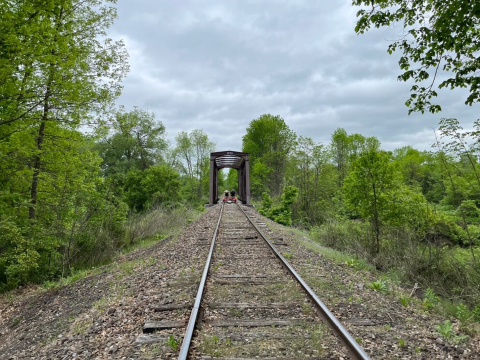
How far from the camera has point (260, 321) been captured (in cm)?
387

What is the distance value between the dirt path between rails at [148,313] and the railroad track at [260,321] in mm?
241

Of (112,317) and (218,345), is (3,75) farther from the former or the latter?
(218,345)

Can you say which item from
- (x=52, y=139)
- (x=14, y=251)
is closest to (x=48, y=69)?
(x=52, y=139)

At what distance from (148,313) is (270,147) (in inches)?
1394

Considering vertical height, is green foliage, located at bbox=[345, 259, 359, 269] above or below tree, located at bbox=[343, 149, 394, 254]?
below

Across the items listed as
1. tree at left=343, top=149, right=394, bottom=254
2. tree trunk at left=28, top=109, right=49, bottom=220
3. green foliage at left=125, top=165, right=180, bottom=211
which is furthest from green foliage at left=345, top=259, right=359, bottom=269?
green foliage at left=125, top=165, right=180, bottom=211

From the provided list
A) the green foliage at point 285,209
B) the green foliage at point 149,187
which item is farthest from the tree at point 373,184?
the green foliage at point 149,187

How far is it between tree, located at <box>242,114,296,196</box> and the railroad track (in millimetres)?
27597

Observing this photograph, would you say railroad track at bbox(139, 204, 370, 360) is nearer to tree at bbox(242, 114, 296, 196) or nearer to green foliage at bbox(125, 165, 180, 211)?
green foliage at bbox(125, 165, 180, 211)

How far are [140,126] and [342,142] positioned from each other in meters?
24.3

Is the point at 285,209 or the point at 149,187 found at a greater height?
the point at 149,187

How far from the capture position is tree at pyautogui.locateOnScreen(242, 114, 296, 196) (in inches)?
1374

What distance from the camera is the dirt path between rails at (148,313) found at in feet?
11.1

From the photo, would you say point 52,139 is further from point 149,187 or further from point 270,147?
point 270,147
